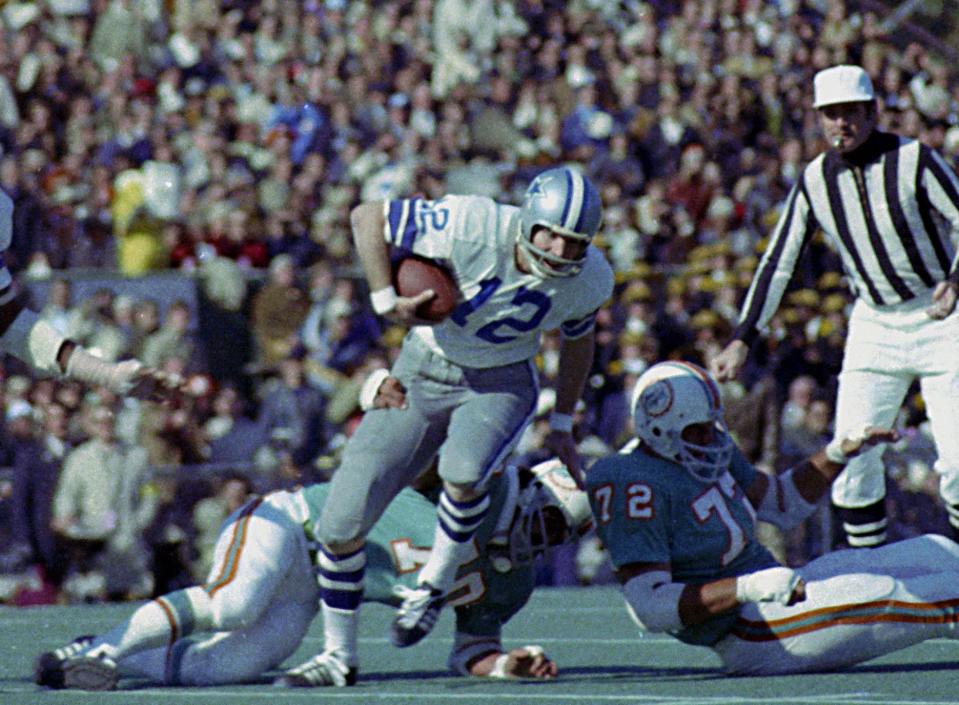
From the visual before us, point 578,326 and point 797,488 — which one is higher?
point 578,326

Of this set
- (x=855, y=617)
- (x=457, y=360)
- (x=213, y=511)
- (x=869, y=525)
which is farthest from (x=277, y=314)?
(x=855, y=617)

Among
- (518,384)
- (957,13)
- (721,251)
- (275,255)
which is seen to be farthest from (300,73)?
(518,384)

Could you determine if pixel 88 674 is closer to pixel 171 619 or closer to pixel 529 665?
pixel 171 619

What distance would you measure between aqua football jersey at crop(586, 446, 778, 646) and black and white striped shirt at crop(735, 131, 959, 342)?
1.39 metres

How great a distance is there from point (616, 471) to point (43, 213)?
23.6ft

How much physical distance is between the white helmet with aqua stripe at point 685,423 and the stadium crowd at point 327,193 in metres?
4.59

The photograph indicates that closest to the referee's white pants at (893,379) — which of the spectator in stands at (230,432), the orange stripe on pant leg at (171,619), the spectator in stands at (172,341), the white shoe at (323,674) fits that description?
the white shoe at (323,674)

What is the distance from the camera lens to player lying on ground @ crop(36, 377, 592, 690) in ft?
19.2

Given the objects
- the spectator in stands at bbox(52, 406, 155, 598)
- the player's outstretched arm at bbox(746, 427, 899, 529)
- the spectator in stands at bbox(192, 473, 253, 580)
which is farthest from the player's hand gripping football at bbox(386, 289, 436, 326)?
the spectator in stands at bbox(52, 406, 155, 598)

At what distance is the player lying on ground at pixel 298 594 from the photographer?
5844 millimetres

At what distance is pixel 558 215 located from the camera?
19.3 ft

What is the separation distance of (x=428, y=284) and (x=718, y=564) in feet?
3.75

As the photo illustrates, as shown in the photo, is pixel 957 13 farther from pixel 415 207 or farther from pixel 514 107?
pixel 415 207

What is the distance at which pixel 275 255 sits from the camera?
12375mm
